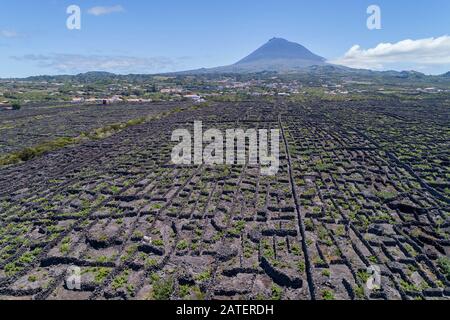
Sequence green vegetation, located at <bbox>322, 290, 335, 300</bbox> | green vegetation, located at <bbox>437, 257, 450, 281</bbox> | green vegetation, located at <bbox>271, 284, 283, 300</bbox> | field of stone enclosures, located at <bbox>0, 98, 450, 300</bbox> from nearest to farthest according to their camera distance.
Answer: green vegetation, located at <bbox>322, 290, 335, 300</bbox>, green vegetation, located at <bbox>271, 284, 283, 300</bbox>, field of stone enclosures, located at <bbox>0, 98, 450, 300</bbox>, green vegetation, located at <bbox>437, 257, 450, 281</bbox>

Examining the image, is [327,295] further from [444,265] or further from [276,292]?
[444,265]

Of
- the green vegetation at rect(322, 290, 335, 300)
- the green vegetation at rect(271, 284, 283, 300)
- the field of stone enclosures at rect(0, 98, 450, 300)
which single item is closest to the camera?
the green vegetation at rect(322, 290, 335, 300)

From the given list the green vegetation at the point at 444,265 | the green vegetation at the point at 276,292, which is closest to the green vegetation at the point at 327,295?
Result: the green vegetation at the point at 276,292

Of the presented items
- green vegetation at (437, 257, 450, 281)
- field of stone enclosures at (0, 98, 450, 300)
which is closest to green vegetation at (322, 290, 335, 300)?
field of stone enclosures at (0, 98, 450, 300)

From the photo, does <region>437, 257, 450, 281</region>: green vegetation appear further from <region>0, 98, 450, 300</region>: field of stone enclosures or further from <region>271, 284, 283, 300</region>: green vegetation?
<region>271, 284, 283, 300</region>: green vegetation

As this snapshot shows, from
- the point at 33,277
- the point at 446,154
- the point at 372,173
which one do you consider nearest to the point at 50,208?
the point at 33,277

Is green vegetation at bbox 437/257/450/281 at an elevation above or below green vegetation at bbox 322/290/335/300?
above

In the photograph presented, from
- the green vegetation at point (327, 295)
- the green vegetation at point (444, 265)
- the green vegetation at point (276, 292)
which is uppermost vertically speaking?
the green vegetation at point (444, 265)

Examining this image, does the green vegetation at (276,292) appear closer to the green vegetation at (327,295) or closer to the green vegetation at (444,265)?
the green vegetation at (327,295)

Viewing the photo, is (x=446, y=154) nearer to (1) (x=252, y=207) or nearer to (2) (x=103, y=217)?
(1) (x=252, y=207)

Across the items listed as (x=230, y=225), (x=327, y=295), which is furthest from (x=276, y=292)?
(x=230, y=225)

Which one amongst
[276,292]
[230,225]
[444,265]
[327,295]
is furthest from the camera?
[230,225]

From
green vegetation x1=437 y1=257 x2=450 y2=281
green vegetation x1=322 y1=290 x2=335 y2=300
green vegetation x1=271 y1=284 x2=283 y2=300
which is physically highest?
green vegetation x1=437 y1=257 x2=450 y2=281
